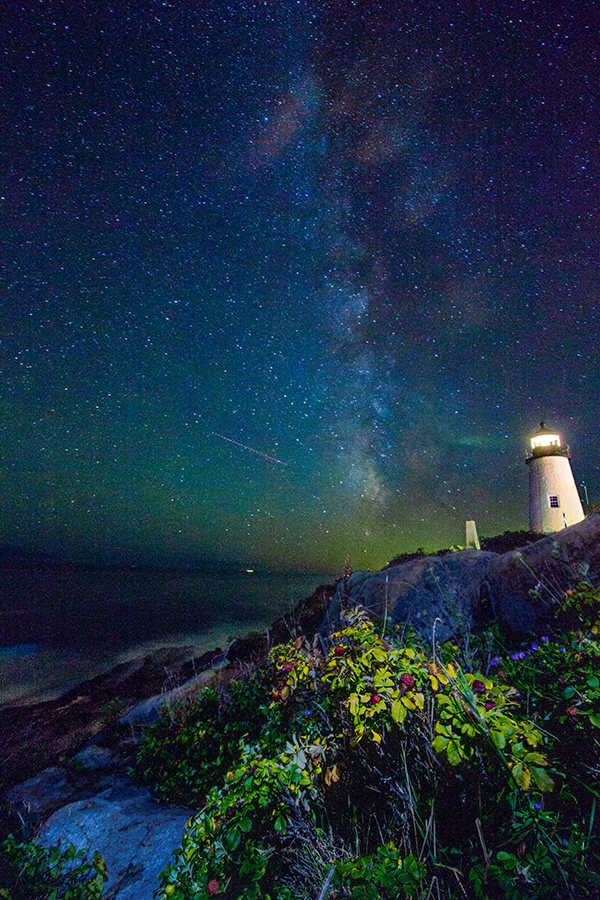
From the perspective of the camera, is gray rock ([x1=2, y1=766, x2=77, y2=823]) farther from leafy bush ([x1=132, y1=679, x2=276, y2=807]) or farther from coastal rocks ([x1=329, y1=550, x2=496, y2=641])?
coastal rocks ([x1=329, y1=550, x2=496, y2=641])

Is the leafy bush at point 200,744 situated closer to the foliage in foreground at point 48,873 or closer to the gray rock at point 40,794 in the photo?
the gray rock at point 40,794

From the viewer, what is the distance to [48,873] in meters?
3.16

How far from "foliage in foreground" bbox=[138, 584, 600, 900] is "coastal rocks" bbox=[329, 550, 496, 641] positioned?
3.75 meters

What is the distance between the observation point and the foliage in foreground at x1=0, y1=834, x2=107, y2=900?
2.94 m

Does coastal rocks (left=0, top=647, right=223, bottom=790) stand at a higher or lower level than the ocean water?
higher

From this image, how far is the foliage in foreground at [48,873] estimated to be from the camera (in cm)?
294

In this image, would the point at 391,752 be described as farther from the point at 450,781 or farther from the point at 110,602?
the point at 110,602

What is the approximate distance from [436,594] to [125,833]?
5974mm

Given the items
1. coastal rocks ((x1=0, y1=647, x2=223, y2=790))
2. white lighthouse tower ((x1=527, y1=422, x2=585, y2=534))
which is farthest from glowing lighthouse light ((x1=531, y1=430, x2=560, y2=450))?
coastal rocks ((x1=0, y1=647, x2=223, y2=790))

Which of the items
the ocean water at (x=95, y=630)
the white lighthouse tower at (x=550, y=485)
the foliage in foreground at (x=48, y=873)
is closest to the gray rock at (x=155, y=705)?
the ocean water at (x=95, y=630)

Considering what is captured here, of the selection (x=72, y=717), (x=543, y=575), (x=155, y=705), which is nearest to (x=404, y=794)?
(x=543, y=575)

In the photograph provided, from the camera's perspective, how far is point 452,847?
213cm

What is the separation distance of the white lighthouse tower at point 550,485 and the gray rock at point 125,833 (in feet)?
84.4

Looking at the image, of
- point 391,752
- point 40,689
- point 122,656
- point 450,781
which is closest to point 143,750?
point 391,752
